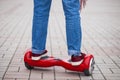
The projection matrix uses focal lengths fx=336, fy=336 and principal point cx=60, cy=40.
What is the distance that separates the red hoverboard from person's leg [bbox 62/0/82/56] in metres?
0.16

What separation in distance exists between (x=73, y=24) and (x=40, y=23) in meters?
0.47

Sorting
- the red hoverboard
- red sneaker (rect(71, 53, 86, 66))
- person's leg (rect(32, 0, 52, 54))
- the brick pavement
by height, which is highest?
person's leg (rect(32, 0, 52, 54))

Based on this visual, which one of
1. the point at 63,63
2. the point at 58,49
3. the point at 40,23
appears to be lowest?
the point at 58,49

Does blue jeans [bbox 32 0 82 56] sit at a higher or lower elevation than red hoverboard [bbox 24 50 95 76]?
higher

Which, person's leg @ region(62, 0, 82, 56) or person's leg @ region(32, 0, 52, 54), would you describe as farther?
person's leg @ region(32, 0, 52, 54)

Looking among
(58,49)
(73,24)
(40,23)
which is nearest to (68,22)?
(73,24)

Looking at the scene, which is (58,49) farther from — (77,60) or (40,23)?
(77,60)

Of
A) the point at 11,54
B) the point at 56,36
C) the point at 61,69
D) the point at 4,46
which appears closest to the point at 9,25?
the point at 56,36

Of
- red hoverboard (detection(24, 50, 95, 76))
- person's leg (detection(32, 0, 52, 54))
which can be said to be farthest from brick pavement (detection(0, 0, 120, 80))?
person's leg (detection(32, 0, 52, 54))

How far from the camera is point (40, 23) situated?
4.12 m

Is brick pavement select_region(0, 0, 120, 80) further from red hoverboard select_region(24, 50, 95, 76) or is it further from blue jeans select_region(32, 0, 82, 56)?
blue jeans select_region(32, 0, 82, 56)

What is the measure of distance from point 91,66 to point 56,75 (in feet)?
1.43

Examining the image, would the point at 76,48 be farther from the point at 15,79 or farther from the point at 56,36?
the point at 56,36

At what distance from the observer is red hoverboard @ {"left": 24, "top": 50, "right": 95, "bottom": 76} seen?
394 cm
